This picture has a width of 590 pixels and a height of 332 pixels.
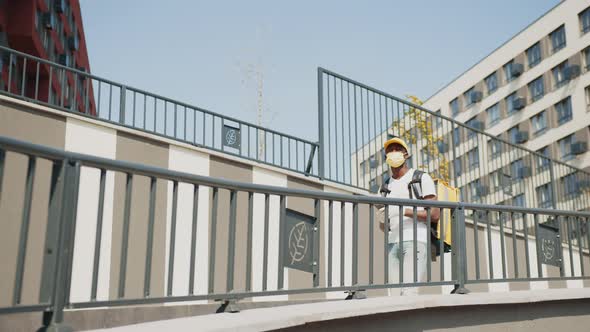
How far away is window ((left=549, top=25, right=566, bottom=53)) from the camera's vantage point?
49.7 m

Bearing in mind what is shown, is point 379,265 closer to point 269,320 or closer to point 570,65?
point 269,320

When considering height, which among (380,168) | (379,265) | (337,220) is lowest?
(379,265)

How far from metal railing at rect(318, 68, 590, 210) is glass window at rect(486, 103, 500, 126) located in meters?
45.4

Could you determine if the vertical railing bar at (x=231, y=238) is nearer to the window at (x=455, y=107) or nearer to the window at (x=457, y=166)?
the window at (x=457, y=166)

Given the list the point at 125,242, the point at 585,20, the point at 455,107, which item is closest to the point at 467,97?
the point at 455,107

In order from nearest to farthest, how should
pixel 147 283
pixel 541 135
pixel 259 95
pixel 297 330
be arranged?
pixel 147 283
pixel 297 330
pixel 259 95
pixel 541 135

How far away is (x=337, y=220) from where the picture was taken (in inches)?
401

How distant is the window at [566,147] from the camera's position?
4931 centimetres

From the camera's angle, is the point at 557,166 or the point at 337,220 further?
the point at 557,166

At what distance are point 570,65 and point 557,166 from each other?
36.3m

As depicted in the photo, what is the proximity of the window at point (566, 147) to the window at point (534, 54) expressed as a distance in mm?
6749

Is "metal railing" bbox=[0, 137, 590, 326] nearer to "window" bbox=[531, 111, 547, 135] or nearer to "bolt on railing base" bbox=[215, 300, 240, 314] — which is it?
"bolt on railing base" bbox=[215, 300, 240, 314]

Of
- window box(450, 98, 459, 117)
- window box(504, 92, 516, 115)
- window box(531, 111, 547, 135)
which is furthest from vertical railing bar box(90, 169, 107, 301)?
window box(450, 98, 459, 117)

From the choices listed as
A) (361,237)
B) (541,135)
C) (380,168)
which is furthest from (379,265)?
(541,135)
